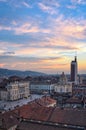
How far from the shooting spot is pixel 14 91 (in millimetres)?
116000

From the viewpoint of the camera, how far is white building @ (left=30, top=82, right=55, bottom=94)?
14850 cm

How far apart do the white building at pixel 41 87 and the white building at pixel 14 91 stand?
867 inches

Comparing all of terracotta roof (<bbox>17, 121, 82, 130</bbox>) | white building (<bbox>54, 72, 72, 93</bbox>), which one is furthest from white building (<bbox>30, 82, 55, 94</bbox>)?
terracotta roof (<bbox>17, 121, 82, 130</bbox>)

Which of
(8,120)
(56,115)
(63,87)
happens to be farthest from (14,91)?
(8,120)

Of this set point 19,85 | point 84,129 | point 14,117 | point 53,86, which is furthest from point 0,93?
point 84,129

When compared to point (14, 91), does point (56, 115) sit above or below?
below

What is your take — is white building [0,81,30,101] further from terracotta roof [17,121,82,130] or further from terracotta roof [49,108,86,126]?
terracotta roof [17,121,82,130]

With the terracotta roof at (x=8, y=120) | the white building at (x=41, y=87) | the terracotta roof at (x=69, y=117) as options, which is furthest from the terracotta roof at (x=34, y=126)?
the white building at (x=41, y=87)

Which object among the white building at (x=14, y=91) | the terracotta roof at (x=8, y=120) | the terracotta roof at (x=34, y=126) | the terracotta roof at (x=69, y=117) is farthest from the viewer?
the white building at (x=14, y=91)

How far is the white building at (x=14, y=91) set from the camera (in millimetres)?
112125

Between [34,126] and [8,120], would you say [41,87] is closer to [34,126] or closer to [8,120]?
[8,120]

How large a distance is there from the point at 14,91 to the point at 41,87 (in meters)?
38.3

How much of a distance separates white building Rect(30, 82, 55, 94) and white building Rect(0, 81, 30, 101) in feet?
72.3

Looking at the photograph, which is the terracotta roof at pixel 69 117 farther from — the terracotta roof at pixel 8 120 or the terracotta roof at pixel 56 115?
the terracotta roof at pixel 8 120
